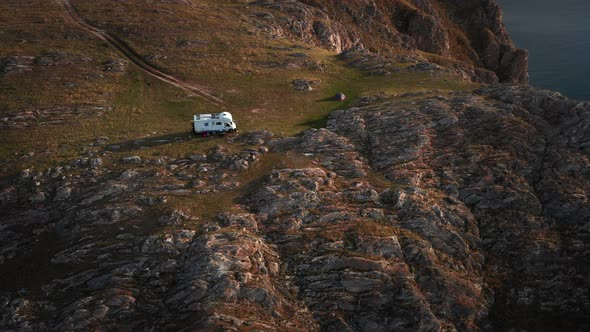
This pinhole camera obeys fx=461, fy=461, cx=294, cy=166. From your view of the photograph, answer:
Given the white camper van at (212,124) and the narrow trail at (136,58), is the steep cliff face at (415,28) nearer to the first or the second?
the narrow trail at (136,58)

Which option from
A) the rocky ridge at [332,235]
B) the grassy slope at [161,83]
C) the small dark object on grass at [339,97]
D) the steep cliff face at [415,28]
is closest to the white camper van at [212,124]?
the grassy slope at [161,83]

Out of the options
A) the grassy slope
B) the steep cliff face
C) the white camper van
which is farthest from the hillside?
the steep cliff face

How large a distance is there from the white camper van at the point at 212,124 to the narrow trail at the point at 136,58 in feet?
32.1

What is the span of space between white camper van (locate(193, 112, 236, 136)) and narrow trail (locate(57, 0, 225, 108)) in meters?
9.78

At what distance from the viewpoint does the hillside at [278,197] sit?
3278 centimetres

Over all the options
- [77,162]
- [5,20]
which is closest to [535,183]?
[77,162]

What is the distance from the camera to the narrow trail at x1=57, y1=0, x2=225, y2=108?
64.9 metres

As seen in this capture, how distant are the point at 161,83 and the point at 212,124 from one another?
63.0ft

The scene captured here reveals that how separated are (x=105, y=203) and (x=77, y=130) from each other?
58.3 feet

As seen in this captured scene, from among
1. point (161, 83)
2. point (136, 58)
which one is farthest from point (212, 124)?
point (136, 58)

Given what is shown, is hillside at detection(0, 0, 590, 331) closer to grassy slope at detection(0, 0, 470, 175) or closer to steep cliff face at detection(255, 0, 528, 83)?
grassy slope at detection(0, 0, 470, 175)

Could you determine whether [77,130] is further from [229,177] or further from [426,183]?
[426,183]

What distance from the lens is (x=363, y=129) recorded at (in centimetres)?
5456

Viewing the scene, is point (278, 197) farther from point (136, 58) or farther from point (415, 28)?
point (415, 28)
